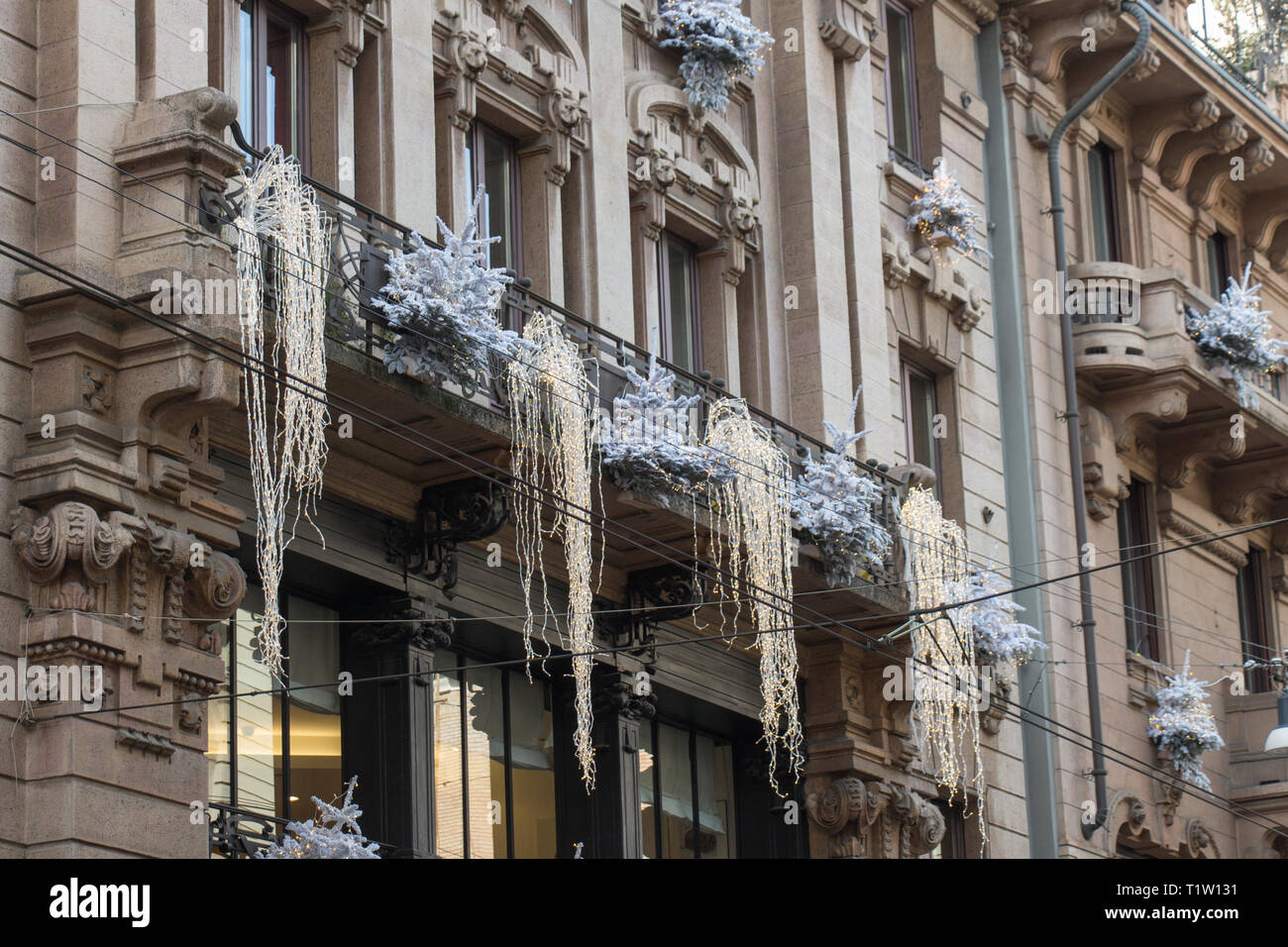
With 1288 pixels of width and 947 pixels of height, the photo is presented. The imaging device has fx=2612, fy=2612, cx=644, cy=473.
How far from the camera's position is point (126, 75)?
19.7m

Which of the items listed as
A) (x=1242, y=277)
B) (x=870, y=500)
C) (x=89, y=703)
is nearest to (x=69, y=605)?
(x=89, y=703)

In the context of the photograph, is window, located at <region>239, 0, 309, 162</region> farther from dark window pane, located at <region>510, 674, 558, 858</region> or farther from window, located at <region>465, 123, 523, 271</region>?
dark window pane, located at <region>510, 674, 558, 858</region>

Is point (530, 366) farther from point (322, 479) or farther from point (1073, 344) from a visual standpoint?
point (1073, 344)

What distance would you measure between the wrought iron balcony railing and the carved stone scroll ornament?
2479 millimetres

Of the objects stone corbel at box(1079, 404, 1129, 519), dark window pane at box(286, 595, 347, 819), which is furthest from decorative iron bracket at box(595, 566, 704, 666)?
stone corbel at box(1079, 404, 1129, 519)

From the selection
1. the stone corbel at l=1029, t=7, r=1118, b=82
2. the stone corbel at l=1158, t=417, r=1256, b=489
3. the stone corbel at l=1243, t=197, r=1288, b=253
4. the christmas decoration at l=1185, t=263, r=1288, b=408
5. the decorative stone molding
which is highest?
the stone corbel at l=1029, t=7, r=1118, b=82

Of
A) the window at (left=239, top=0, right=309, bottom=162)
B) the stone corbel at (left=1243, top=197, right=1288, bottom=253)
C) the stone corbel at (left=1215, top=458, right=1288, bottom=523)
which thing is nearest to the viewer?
the window at (left=239, top=0, right=309, bottom=162)

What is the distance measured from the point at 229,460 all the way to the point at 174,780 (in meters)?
3.25

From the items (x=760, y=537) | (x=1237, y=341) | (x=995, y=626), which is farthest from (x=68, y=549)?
(x=1237, y=341)

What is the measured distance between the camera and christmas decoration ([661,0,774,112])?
27.9 metres

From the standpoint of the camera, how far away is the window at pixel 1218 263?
131 ft

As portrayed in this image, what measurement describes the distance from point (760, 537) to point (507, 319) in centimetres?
320

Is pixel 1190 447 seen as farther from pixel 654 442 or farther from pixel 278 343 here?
pixel 278 343
